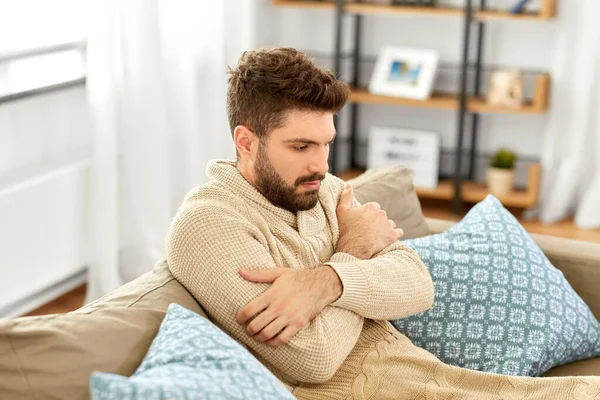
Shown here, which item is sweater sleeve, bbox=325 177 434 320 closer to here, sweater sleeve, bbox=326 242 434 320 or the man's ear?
sweater sleeve, bbox=326 242 434 320

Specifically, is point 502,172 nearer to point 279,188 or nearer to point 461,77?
point 461,77

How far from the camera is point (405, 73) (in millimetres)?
4789

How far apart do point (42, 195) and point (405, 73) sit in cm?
216

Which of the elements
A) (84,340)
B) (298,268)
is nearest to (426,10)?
(298,268)

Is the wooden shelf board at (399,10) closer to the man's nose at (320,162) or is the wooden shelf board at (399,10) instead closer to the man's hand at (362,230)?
the man's hand at (362,230)

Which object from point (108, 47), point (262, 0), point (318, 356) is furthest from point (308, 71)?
point (262, 0)

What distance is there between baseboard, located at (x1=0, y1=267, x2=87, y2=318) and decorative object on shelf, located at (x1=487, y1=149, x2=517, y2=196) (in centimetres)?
209

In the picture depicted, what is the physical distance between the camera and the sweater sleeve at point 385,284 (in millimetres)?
1826

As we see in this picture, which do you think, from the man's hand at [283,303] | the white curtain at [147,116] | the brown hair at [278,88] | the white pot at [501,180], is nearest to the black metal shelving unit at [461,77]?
the white pot at [501,180]

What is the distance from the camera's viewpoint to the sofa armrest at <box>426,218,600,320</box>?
236 centimetres

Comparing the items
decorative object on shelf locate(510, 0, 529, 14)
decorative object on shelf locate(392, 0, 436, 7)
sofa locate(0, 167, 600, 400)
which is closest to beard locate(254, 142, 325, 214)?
sofa locate(0, 167, 600, 400)

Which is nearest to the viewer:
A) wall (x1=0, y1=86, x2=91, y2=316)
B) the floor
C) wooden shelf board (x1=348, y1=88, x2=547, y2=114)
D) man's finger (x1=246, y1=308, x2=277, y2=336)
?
man's finger (x1=246, y1=308, x2=277, y2=336)

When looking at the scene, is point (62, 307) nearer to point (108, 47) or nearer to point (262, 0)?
point (108, 47)

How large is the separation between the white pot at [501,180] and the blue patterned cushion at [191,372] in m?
3.33
